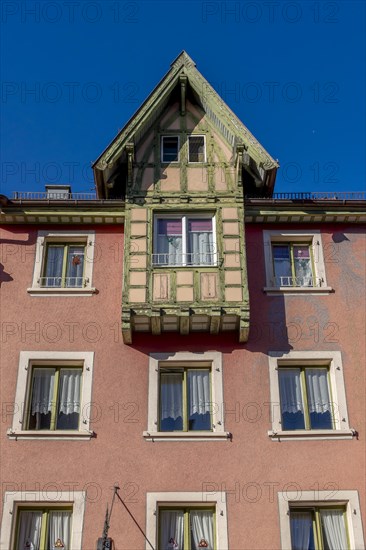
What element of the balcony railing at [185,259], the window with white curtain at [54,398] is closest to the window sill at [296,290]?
the balcony railing at [185,259]

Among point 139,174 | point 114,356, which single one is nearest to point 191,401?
point 114,356

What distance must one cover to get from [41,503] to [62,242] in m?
7.34

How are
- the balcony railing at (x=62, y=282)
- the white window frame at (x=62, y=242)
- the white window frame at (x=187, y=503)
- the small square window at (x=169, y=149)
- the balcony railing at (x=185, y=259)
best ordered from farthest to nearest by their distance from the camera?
the small square window at (x=169, y=149)
the balcony railing at (x=62, y=282)
the white window frame at (x=62, y=242)
the balcony railing at (x=185, y=259)
the white window frame at (x=187, y=503)

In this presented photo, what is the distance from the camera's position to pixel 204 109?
2120 cm

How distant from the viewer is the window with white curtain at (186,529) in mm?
15906

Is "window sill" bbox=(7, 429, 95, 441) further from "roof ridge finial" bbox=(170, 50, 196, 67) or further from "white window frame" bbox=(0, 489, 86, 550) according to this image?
"roof ridge finial" bbox=(170, 50, 196, 67)

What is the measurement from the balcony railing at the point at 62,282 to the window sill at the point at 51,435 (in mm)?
4186

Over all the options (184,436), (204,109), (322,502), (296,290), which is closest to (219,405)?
(184,436)

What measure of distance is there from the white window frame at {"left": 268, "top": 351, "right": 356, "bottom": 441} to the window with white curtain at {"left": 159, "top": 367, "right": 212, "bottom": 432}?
1.62 m

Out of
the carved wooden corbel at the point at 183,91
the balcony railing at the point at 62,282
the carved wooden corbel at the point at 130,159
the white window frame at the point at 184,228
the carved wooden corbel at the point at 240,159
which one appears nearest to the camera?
the white window frame at the point at 184,228

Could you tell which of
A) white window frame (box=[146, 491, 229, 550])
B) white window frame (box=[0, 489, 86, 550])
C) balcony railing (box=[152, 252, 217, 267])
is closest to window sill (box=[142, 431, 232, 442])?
white window frame (box=[146, 491, 229, 550])

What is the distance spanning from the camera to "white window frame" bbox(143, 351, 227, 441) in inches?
663

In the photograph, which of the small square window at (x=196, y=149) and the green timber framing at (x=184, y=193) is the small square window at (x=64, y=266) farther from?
the small square window at (x=196, y=149)

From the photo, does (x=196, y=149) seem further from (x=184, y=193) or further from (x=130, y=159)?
(x=130, y=159)
